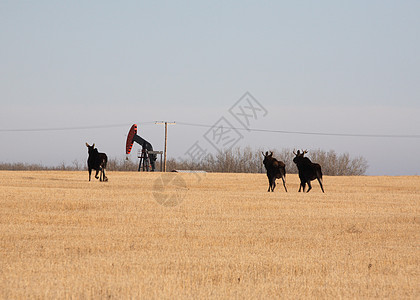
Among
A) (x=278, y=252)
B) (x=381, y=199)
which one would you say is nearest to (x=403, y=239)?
(x=278, y=252)

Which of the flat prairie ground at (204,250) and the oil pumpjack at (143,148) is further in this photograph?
the oil pumpjack at (143,148)

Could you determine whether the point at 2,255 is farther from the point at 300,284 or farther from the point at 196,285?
the point at 300,284

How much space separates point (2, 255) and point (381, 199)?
24162mm

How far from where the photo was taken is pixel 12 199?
28.6 meters

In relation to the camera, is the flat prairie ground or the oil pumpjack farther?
the oil pumpjack

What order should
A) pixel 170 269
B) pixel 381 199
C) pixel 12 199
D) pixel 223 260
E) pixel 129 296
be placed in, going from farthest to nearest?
pixel 381 199
pixel 12 199
pixel 223 260
pixel 170 269
pixel 129 296

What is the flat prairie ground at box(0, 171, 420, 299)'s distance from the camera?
1081cm

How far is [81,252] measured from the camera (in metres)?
14.7

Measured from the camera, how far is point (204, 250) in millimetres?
15336

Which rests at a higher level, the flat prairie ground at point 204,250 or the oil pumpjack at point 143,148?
the oil pumpjack at point 143,148

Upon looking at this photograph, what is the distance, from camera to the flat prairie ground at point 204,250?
10812mm

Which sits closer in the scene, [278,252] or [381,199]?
[278,252]

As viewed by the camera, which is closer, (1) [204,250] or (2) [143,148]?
(1) [204,250]

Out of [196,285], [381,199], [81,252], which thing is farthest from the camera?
[381,199]
